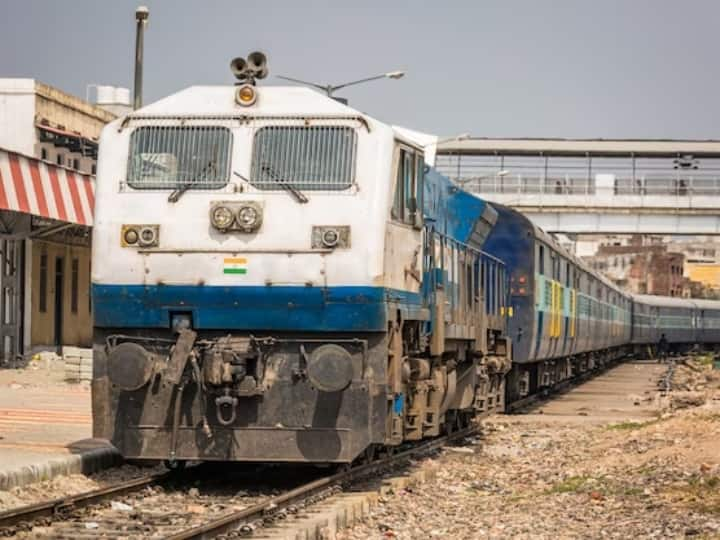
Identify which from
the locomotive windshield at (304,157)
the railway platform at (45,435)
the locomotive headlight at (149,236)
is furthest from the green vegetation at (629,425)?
the locomotive headlight at (149,236)

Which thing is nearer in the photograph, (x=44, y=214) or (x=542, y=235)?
(x=542, y=235)

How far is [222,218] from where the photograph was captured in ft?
39.8

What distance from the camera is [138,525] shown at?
1045 centimetres

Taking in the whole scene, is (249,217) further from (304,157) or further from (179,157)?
(179,157)

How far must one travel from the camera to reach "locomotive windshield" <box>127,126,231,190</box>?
12.4 metres

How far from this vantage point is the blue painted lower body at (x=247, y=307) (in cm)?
1196

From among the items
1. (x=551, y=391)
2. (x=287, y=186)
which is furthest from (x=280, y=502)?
(x=551, y=391)

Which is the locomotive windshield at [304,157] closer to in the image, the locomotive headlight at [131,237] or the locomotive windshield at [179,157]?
the locomotive windshield at [179,157]

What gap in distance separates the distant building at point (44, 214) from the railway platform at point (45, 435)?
12.2 feet

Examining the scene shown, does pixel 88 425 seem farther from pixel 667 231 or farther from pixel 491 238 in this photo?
pixel 667 231

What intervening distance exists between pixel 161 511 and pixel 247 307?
1.94 meters

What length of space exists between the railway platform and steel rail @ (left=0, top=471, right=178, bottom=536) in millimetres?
862

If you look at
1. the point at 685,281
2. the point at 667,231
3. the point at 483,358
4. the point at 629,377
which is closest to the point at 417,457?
the point at 483,358

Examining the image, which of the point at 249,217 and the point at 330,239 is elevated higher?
the point at 249,217
